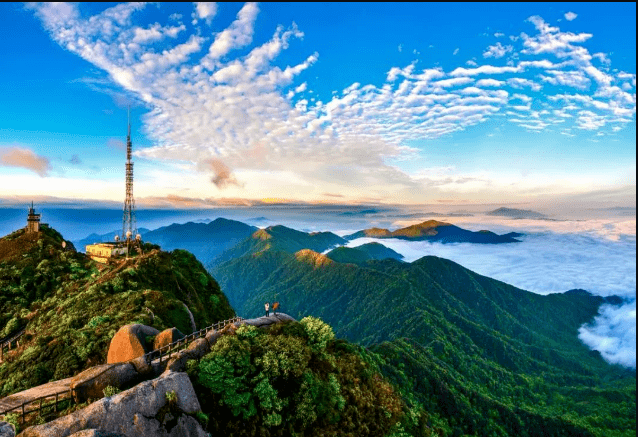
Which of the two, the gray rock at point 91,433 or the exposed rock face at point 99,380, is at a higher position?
the gray rock at point 91,433

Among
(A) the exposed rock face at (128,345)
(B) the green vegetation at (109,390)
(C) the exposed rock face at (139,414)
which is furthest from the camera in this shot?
(A) the exposed rock face at (128,345)

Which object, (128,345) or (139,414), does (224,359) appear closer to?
(139,414)

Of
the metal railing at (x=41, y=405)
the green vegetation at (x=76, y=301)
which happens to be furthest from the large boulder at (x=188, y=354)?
the green vegetation at (x=76, y=301)

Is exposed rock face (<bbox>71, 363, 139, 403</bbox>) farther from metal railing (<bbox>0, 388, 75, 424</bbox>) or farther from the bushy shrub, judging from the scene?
the bushy shrub

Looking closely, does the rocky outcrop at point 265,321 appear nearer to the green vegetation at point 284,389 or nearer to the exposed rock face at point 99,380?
the green vegetation at point 284,389

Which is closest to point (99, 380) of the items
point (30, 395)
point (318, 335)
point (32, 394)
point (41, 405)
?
point (41, 405)

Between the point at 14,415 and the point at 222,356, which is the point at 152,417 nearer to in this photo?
the point at 222,356
